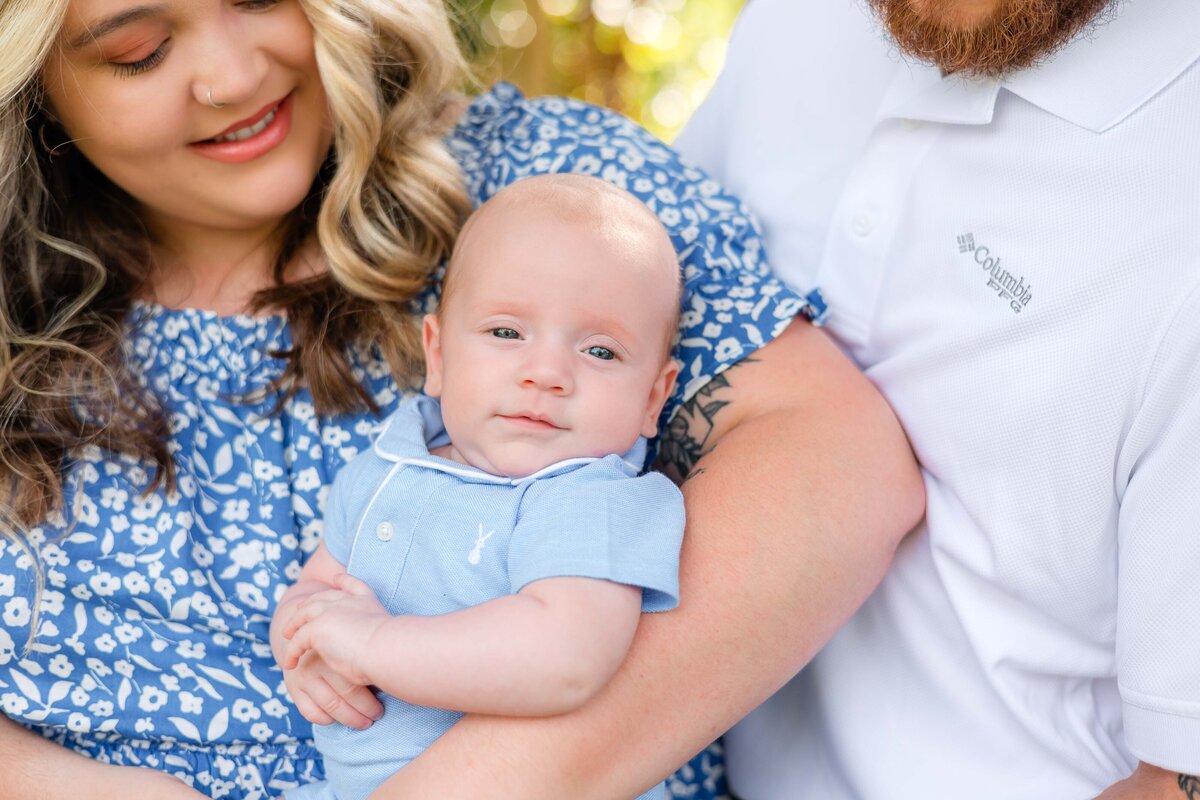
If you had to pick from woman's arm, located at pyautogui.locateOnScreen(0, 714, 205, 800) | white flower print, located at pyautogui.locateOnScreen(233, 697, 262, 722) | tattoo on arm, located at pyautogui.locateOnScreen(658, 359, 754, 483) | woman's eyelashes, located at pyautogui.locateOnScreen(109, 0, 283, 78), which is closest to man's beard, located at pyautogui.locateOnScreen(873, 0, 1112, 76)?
tattoo on arm, located at pyautogui.locateOnScreen(658, 359, 754, 483)

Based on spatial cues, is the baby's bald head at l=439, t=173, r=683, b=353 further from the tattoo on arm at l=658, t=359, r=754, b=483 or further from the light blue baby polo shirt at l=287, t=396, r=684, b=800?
the light blue baby polo shirt at l=287, t=396, r=684, b=800

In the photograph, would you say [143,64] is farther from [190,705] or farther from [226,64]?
[190,705]

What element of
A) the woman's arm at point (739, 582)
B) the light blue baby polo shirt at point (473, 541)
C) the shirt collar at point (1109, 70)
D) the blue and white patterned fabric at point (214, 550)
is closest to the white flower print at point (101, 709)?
the blue and white patterned fabric at point (214, 550)

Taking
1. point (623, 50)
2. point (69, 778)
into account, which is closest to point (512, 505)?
point (69, 778)

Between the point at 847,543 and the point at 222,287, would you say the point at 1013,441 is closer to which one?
the point at 847,543

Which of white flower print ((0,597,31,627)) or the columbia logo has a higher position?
the columbia logo

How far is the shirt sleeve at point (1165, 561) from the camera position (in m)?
1.31

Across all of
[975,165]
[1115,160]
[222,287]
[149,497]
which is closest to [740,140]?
[975,165]

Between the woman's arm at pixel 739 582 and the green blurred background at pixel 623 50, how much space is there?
9.60 feet

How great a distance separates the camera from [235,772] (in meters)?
1.75

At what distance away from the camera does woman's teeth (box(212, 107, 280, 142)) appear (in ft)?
5.96

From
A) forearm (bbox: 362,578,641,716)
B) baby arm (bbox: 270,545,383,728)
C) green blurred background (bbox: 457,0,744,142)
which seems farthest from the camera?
green blurred background (bbox: 457,0,744,142)

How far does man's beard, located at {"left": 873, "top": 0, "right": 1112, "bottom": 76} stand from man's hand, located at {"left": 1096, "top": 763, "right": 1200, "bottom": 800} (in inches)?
37.3

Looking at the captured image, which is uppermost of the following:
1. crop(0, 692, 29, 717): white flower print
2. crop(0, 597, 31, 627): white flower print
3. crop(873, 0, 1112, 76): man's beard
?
crop(873, 0, 1112, 76): man's beard
